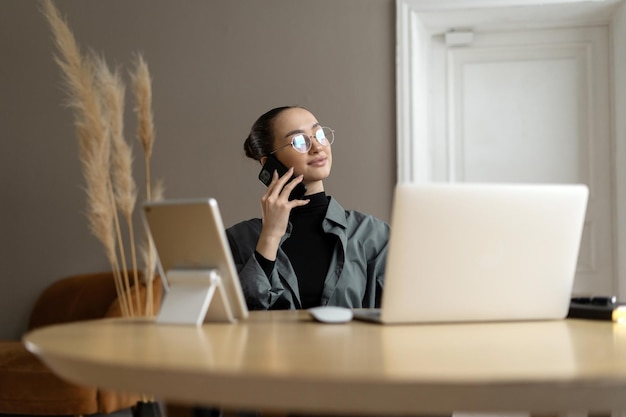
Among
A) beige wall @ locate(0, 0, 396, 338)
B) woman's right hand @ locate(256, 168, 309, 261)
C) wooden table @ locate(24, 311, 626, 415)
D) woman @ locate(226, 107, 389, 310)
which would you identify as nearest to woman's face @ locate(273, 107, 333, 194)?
woman @ locate(226, 107, 389, 310)

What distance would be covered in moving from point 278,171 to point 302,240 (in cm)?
22

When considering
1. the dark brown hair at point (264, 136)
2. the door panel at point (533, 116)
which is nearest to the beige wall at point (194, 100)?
the door panel at point (533, 116)

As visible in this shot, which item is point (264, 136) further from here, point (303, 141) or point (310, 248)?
point (310, 248)

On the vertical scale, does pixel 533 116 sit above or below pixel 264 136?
above

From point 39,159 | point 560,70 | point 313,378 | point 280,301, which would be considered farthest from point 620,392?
point 39,159

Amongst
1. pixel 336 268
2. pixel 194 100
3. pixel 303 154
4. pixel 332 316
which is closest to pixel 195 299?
pixel 332 316

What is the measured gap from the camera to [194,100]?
155 inches

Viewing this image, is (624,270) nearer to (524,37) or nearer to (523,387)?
(524,37)

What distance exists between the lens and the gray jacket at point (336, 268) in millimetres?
2150

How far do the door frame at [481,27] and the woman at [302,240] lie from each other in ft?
4.32

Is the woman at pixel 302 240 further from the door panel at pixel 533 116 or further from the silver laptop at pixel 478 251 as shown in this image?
the door panel at pixel 533 116

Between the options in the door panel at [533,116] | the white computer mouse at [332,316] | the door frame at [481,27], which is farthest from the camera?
the door panel at [533,116]

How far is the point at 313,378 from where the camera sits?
0.86 metres

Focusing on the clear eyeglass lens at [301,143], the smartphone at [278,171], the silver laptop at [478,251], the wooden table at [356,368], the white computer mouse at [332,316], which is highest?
the clear eyeglass lens at [301,143]
